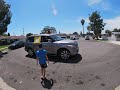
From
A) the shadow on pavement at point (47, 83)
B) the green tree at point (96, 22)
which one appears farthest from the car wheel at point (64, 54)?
the green tree at point (96, 22)

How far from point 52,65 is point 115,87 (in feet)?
16.8

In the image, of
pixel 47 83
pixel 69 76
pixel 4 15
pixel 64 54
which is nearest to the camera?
pixel 47 83

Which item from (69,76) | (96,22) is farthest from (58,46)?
(96,22)

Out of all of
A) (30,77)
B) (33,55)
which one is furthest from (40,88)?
(33,55)

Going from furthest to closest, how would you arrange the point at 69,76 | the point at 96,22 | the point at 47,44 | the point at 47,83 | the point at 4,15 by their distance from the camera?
the point at 96,22 < the point at 4,15 < the point at 47,44 < the point at 69,76 < the point at 47,83

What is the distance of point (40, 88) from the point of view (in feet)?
28.2

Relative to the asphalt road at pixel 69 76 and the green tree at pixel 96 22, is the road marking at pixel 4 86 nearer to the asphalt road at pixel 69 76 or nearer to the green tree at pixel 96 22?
the asphalt road at pixel 69 76

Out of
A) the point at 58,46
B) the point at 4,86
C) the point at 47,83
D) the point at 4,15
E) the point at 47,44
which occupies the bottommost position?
the point at 4,86

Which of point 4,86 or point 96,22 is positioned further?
point 96,22

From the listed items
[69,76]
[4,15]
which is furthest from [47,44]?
[4,15]

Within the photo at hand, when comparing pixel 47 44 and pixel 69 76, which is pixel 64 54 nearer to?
pixel 47 44

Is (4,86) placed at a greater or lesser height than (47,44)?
lesser

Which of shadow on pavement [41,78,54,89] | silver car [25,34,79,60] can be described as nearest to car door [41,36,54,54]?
silver car [25,34,79,60]

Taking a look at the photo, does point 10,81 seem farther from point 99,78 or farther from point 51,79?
point 99,78
